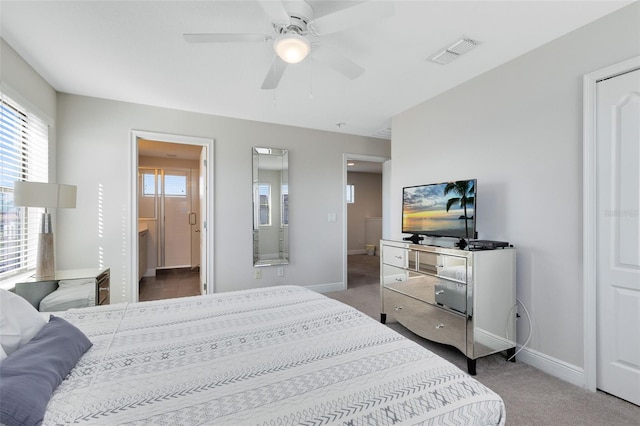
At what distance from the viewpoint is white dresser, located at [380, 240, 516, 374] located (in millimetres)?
2248

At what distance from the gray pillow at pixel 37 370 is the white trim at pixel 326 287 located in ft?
10.8

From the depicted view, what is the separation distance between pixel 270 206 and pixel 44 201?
235cm

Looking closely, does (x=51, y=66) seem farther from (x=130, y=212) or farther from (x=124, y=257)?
(x=124, y=257)

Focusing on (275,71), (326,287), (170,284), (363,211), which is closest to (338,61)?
(275,71)

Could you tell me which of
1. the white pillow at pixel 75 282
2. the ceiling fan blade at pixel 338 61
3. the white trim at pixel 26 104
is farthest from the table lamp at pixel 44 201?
the ceiling fan blade at pixel 338 61

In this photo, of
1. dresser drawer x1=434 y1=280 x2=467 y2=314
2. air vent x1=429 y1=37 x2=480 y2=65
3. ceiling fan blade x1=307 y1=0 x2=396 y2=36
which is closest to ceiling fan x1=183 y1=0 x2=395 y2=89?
ceiling fan blade x1=307 y1=0 x2=396 y2=36

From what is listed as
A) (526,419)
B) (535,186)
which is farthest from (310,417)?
(535,186)

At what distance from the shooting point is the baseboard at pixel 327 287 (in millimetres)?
4389

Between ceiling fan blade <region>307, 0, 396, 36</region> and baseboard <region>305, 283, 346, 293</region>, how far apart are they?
136 inches

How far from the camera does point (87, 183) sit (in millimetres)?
3205

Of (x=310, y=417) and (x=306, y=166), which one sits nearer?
(x=310, y=417)

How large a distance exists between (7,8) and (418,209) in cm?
346

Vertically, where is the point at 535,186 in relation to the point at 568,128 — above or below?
below

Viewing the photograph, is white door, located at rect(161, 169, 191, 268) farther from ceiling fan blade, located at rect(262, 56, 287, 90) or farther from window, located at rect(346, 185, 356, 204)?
ceiling fan blade, located at rect(262, 56, 287, 90)
